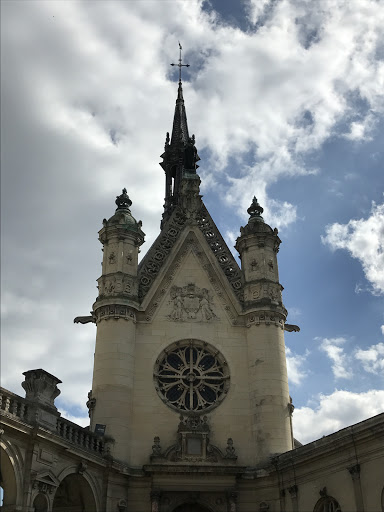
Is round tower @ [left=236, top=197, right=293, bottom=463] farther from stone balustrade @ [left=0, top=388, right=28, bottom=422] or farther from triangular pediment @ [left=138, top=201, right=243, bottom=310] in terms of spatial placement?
stone balustrade @ [left=0, top=388, right=28, bottom=422]

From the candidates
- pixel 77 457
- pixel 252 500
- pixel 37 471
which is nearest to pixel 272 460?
pixel 252 500

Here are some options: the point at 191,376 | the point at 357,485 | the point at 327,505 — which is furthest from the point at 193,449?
the point at 357,485

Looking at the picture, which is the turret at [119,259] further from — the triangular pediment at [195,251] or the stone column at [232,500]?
the stone column at [232,500]

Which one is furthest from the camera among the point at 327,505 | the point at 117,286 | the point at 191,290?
the point at 191,290

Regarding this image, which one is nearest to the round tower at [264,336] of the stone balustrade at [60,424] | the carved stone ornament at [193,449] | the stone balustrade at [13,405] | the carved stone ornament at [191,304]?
the carved stone ornament at [193,449]

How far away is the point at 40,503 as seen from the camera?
1792cm

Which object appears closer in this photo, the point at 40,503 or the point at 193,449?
the point at 40,503

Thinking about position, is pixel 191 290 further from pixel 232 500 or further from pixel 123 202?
pixel 232 500

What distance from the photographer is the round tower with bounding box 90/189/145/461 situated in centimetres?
2352

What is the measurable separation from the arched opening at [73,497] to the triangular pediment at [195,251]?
7904mm

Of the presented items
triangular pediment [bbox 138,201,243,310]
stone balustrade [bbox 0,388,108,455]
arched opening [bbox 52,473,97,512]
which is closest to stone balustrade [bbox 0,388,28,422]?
stone balustrade [bbox 0,388,108,455]

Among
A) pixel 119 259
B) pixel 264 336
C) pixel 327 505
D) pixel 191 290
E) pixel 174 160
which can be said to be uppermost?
pixel 174 160

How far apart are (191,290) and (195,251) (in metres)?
2.19

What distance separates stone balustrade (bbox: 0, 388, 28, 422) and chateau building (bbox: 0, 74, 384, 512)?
0.12ft
